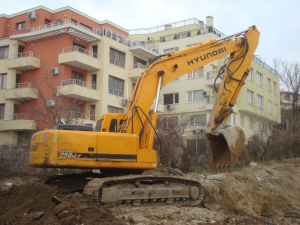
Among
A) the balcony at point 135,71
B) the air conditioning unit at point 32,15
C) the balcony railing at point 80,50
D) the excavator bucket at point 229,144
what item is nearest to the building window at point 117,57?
the balcony at point 135,71

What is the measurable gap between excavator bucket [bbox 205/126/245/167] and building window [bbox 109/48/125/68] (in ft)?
63.9

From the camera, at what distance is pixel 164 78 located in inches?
446

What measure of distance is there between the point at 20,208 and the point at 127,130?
3.55 metres

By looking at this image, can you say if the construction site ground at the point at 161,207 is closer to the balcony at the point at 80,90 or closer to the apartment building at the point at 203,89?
the balcony at the point at 80,90

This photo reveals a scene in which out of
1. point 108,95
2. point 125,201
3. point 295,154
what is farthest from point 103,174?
point 295,154

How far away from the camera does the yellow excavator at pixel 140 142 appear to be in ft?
30.4

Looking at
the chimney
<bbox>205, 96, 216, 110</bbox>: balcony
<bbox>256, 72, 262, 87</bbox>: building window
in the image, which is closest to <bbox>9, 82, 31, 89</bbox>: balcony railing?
<bbox>205, 96, 216, 110</bbox>: balcony

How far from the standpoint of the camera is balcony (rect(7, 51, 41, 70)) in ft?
93.0

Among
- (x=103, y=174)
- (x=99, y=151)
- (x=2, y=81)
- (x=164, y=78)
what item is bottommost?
(x=103, y=174)

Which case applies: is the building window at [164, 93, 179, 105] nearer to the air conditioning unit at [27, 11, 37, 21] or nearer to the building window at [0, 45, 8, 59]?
the air conditioning unit at [27, 11, 37, 21]

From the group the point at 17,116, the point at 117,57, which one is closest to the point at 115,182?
the point at 17,116

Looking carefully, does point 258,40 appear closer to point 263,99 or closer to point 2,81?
point 2,81

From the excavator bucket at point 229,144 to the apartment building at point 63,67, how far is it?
1553cm

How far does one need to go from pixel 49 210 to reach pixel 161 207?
3.25 meters
